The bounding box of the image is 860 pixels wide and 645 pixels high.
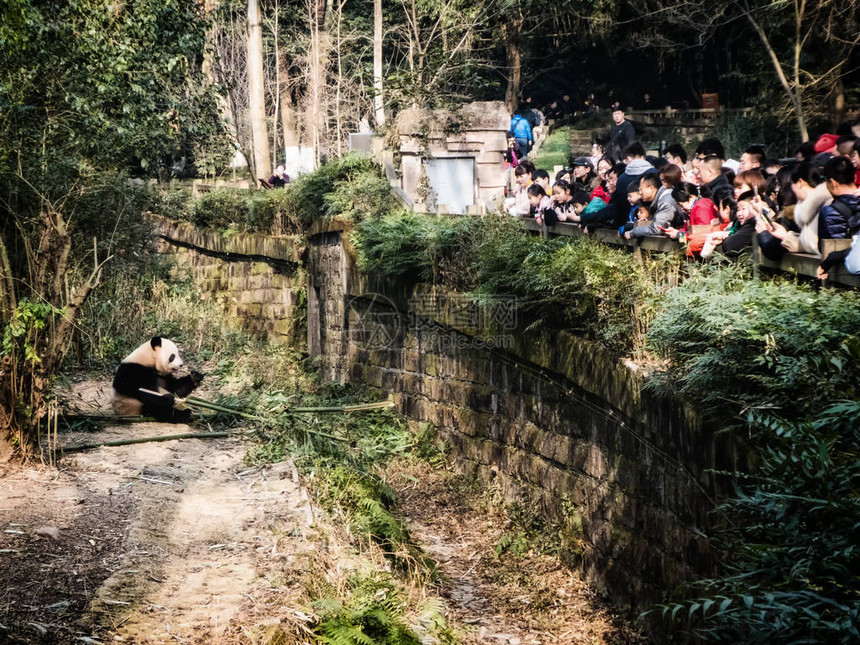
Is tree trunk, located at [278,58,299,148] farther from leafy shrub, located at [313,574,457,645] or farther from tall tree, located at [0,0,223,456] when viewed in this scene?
leafy shrub, located at [313,574,457,645]

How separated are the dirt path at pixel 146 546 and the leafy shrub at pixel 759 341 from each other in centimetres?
283

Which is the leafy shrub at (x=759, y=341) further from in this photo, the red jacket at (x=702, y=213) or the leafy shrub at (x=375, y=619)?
the leafy shrub at (x=375, y=619)

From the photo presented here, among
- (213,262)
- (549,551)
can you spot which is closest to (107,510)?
(549,551)

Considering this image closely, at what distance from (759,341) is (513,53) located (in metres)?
25.2

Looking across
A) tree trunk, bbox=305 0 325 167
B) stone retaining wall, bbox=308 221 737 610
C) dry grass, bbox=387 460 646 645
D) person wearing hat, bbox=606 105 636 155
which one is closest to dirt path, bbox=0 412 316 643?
dry grass, bbox=387 460 646 645

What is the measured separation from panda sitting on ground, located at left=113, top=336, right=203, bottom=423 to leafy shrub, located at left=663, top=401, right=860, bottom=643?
7.70 m

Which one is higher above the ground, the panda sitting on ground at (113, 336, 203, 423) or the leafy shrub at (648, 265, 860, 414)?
the leafy shrub at (648, 265, 860, 414)

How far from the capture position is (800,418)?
14.9 ft

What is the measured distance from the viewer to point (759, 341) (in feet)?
16.6

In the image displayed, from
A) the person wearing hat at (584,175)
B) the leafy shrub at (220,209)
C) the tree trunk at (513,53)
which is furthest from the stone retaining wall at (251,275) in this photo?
the tree trunk at (513,53)

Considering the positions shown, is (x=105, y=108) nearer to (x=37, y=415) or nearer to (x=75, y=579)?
(x=37, y=415)

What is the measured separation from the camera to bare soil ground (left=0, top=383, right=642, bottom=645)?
5.25m

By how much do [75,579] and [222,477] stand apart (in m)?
3.12

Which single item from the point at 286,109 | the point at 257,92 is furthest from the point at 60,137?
the point at 286,109
